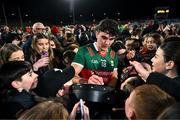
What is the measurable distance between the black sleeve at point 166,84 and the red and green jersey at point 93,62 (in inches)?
53.3

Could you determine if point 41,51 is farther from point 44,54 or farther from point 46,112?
point 46,112

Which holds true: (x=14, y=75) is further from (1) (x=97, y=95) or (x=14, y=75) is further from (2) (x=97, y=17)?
(2) (x=97, y=17)

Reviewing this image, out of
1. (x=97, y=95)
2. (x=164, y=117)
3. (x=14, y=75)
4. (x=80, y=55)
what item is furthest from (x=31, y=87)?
(x=164, y=117)

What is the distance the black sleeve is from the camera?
9.18 ft

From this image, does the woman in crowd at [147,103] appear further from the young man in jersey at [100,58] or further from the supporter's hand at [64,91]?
the young man in jersey at [100,58]

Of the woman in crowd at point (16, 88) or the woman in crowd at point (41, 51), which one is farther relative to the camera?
the woman in crowd at point (41, 51)

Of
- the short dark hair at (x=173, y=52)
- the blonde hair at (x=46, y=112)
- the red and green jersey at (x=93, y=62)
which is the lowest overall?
the red and green jersey at (x=93, y=62)

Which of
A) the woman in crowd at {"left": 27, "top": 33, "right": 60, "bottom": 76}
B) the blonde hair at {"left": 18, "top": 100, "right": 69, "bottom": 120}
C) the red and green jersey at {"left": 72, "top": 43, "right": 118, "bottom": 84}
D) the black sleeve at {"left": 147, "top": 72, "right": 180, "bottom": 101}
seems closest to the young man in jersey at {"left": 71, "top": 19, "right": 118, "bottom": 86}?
the red and green jersey at {"left": 72, "top": 43, "right": 118, "bottom": 84}

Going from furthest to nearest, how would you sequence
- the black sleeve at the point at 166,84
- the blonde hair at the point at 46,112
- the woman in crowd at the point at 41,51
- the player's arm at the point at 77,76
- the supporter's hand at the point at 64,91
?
the woman in crowd at the point at 41,51 < the player's arm at the point at 77,76 < the supporter's hand at the point at 64,91 < the black sleeve at the point at 166,84 < the blonde hair at the point at 46,112

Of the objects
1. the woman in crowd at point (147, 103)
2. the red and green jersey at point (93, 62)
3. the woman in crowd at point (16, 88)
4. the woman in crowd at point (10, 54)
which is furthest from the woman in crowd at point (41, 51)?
the woman in crowd at point (147, 103)

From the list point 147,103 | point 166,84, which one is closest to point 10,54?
point 166,84

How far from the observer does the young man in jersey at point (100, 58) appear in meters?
4.21

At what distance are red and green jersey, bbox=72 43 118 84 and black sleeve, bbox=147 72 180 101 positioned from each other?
4.44 feet

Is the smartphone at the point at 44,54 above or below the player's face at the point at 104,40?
below
